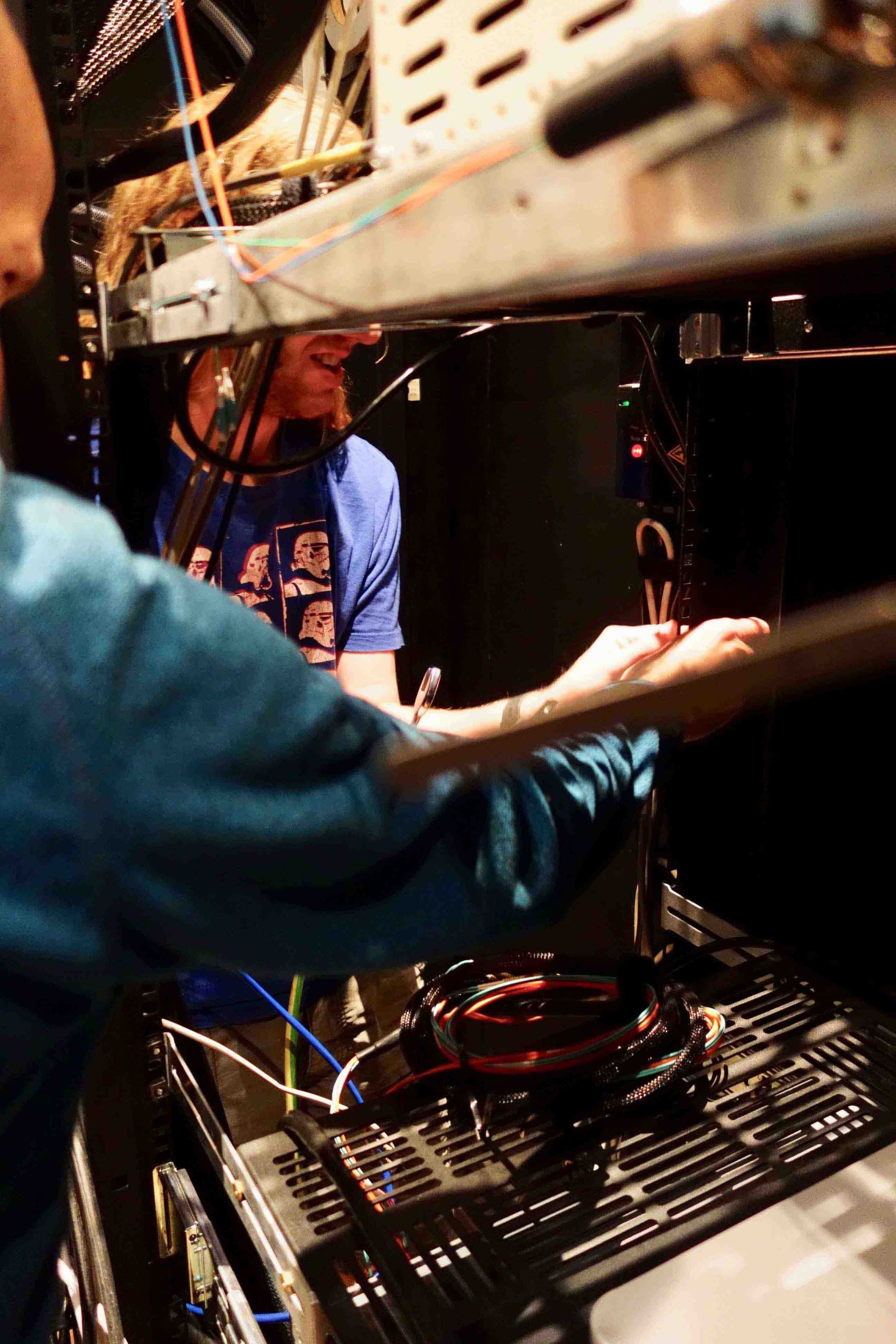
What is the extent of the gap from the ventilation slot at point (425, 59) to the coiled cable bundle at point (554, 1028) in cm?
59

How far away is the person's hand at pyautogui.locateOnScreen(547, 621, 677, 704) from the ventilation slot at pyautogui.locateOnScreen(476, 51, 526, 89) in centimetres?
43

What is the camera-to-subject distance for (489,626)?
106 inches

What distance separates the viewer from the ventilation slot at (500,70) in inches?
13.6

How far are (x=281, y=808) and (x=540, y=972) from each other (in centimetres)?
48

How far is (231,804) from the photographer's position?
0.35m

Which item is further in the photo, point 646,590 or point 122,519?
point 646,590

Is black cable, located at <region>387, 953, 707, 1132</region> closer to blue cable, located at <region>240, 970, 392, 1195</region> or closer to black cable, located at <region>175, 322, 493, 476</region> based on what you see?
blue cable, located at <region>240, 970, 392, 1195</region>

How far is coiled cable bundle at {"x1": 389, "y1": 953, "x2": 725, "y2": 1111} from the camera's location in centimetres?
64

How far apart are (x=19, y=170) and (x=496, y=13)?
23cm

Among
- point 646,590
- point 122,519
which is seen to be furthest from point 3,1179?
point 646,590

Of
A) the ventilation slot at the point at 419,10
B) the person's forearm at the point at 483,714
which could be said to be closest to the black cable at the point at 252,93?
the ventilation slot at the point at 419,10

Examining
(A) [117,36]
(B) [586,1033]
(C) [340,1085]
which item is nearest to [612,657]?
(B) [586,1033]

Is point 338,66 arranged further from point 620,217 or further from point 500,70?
point 620,217

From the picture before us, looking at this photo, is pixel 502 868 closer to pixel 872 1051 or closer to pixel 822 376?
pixel 872 1051
